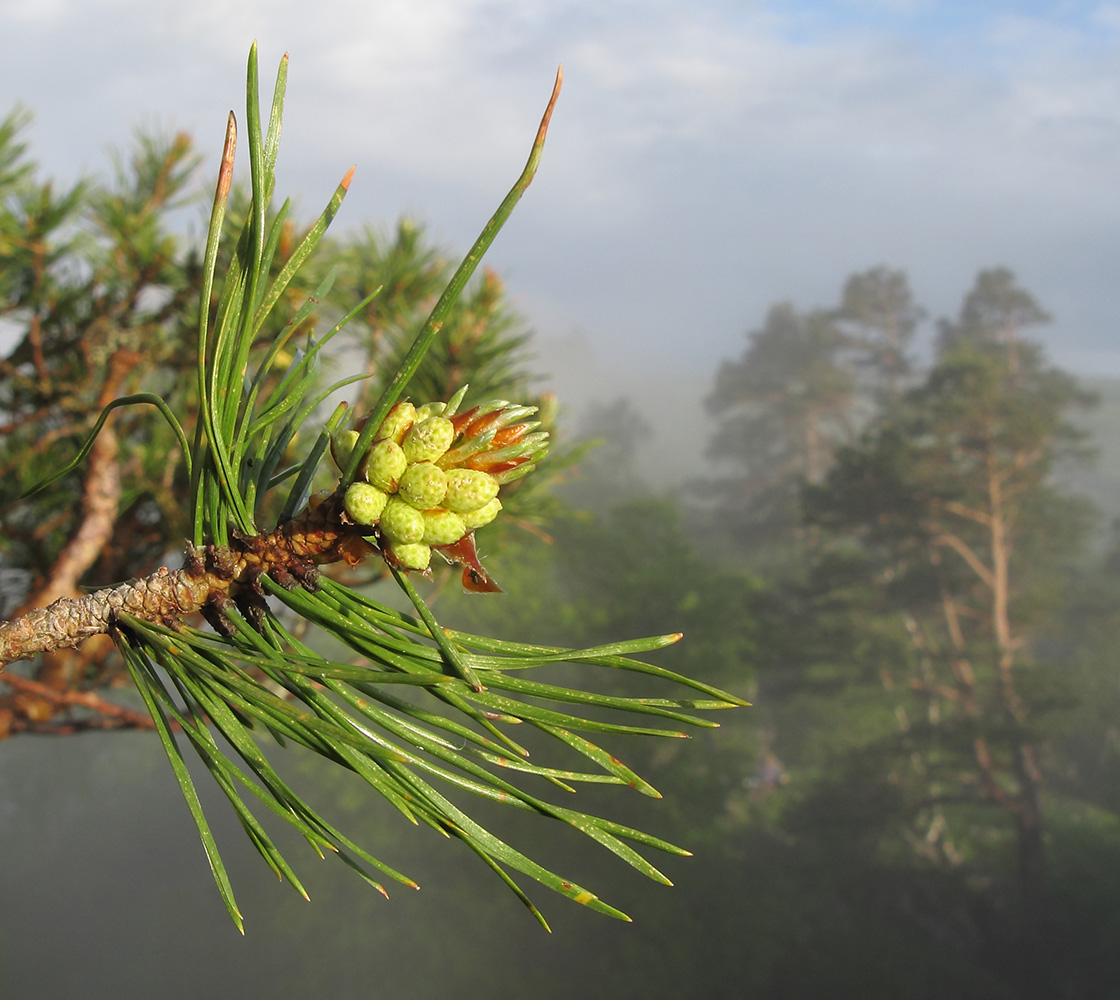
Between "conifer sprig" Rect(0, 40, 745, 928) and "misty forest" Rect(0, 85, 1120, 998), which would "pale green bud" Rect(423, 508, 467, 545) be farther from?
"misty forest" Rect(0, 85, 1120, 998)

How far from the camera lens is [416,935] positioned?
428cm

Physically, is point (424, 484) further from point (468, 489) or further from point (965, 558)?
point (965, 558)

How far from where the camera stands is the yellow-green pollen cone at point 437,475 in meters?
0.13

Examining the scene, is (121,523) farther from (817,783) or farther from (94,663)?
(817,783)

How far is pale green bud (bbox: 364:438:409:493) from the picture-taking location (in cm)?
13

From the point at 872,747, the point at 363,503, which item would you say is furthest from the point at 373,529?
the point at 872,747

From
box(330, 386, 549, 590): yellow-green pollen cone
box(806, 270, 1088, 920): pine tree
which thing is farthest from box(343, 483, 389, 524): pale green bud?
box(806, 270, 1088, 920): pine tree

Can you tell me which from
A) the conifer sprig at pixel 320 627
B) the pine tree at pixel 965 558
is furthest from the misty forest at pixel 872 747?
the conifer sprig at pixel 320 627

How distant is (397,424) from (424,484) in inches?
0.6

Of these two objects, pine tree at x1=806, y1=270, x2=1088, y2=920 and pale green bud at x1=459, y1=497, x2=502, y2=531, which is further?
pine tree at x1=806, y1=270, x2=1088, y2=920

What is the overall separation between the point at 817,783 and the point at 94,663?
142 inches

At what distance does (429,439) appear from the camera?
0.13 meters

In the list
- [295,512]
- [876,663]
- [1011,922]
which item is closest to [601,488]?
[876,663]

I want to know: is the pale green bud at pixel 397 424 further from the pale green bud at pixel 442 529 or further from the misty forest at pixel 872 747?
the misty forest at pixel 872 747
